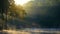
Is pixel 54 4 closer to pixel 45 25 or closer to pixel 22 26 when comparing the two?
pixel 45 25

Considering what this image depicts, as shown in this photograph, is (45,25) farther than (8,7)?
Yes

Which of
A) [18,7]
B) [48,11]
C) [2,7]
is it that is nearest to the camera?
[2,7]

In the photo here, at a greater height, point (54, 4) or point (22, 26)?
point (54, 4)

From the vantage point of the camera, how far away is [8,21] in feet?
101

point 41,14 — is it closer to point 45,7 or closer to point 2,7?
point 45,7

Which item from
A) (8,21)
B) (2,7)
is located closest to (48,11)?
(8,21)

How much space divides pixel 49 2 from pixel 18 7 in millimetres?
5708

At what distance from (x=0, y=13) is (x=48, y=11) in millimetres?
7793

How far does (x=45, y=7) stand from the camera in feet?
109

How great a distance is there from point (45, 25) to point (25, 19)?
124 inches

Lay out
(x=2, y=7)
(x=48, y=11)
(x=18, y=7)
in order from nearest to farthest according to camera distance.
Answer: (x=2, y=7), (x=18, y=7), (x=48, y=11)

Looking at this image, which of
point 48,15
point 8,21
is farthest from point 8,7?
point 48,15

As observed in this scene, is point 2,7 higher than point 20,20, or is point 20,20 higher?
point 2,7

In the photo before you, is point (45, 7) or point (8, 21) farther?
point (45, 7)
